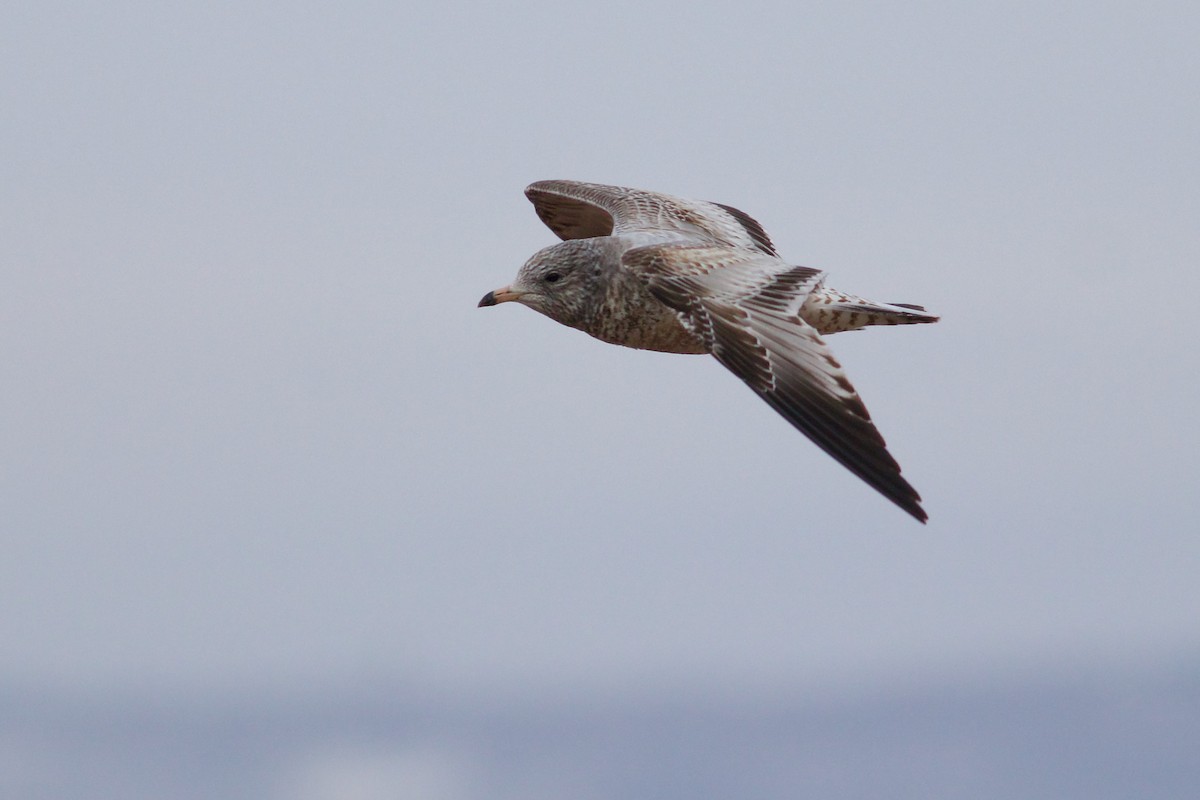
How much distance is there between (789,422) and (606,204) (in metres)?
6.13

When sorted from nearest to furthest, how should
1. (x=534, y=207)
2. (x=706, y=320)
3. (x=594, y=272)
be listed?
(x=706, y=320)
(x=594, y=272)
(x=534, y=207)

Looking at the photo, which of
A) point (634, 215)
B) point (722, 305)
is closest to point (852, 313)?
point (722, 305)

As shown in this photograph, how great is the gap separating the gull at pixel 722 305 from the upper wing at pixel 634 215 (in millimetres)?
22

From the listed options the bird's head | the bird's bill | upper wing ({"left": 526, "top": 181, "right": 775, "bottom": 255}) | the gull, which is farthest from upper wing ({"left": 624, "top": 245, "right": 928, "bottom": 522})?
upper wing ({"left": 526, "top": 181, "right": 775, "bottom": 255})

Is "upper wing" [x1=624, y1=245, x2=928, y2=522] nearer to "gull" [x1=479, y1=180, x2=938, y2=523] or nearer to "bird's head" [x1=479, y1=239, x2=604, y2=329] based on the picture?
"gull" [x1=479, y1=180, x2=938, y2=523]

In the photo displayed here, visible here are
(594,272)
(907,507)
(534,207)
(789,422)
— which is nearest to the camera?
(907,507)

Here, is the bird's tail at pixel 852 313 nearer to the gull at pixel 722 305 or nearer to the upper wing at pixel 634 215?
the gull at pixel 722 305

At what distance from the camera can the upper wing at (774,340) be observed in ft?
39.9

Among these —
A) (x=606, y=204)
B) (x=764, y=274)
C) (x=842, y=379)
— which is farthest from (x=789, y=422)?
(x=606, y=204)

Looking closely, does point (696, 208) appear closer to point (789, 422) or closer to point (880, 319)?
point (880, 319)

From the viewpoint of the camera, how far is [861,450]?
12.2m

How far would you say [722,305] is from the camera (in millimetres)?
13727

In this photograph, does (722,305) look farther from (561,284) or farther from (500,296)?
(500,296)

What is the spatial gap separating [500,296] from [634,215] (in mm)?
2366
